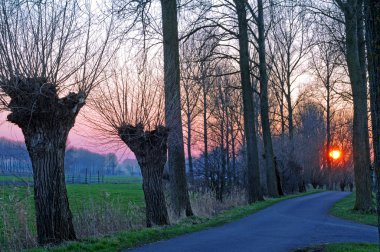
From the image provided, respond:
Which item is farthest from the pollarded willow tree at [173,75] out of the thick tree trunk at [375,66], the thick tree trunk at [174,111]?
the thick tree trunk at [375,66]

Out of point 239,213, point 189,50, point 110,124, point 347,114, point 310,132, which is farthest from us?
point 310,132

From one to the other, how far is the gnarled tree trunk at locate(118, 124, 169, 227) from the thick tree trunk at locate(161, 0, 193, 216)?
2.21 feet

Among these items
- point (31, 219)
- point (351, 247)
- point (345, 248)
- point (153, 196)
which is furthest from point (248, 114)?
point (345, 248)

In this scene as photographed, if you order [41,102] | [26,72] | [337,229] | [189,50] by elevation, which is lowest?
[337,229]

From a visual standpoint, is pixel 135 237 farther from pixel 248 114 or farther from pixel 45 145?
pixel 248 114

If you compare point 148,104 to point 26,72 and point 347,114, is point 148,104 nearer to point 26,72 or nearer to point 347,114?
point 26,72

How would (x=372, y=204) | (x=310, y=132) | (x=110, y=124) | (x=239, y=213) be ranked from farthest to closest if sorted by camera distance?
(x=310, y=132)
(x=372, y=204)
(x=239, y=213)
(x=110, y=124)

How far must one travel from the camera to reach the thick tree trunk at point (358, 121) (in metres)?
19.3

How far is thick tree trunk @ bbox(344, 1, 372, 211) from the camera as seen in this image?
19344 millimetres

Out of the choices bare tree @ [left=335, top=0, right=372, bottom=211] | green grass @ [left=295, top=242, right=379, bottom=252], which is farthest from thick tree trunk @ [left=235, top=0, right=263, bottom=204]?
green grass @ [left=295, top=242, right=379, bottom=252]

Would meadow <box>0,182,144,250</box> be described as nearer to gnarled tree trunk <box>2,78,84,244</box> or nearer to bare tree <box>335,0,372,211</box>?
gnarled tree trunk <box>2,78,84,244</box>

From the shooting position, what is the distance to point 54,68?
977cm

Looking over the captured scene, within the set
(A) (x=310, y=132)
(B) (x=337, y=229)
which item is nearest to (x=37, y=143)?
(B) (x=337, y=229)

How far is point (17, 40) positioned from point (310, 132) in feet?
186
